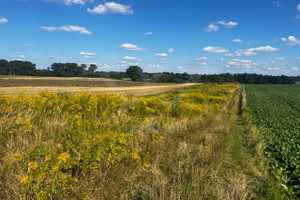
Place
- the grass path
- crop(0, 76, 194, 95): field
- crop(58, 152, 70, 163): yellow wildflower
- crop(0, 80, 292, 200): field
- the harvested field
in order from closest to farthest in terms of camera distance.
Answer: crop(58, 152, 70, 163): yellow wildflower < crop(0, 80, 292, 200): field < the grass path < crop(0, 76, 194, 95): field < the harvested field

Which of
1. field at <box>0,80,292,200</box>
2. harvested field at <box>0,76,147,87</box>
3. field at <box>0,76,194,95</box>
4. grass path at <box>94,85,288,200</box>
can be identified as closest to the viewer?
field at <box>0,80,292,200</box>

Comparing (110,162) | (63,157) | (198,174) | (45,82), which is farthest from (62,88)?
(63,157)

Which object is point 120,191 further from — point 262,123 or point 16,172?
point 262,123

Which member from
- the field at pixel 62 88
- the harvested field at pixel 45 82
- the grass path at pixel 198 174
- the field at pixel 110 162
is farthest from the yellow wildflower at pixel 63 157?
the harvested field at pixel 45 82

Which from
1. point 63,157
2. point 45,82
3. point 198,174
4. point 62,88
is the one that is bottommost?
point 198,174

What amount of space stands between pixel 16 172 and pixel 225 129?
8.10 metres

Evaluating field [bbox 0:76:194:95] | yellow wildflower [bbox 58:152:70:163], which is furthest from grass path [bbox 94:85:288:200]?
field [bbox 0:76:194:95]

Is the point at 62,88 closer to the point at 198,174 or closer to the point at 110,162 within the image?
the point at 110,162

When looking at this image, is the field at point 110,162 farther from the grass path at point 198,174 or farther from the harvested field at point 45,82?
the harvested field at point 45,82

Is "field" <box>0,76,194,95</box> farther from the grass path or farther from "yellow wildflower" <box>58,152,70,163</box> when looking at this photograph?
"yellow wildflower" <box>58,152,70,163</box>

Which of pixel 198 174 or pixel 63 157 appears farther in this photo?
pixel 198 174

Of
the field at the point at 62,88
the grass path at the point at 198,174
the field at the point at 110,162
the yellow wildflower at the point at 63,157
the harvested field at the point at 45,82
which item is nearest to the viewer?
the yellow wildflower at the point at 63,157

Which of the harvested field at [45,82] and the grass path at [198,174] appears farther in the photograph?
the harvested field at [45,82]

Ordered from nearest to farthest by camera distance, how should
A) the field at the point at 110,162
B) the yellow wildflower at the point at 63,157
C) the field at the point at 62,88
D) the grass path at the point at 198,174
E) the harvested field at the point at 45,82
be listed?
the yellow wildflower at the point at 63,157 < the field at the point at 110,162 < the grass path at the point at 198,174 < the field at the point at 62,88 < the harvested field at the point at 45,82
